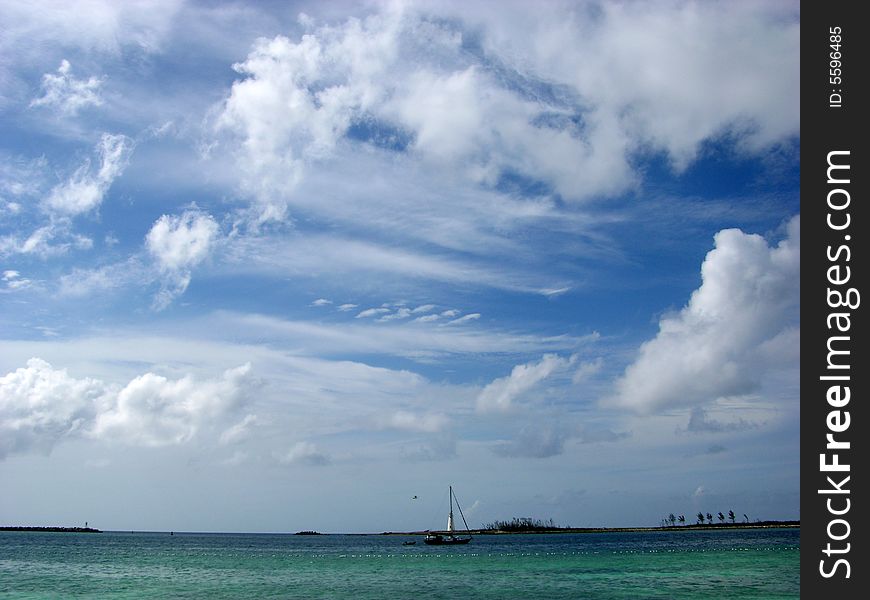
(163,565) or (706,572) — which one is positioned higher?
(706,572)

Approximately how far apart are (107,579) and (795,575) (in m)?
61.5

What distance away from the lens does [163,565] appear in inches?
3280
